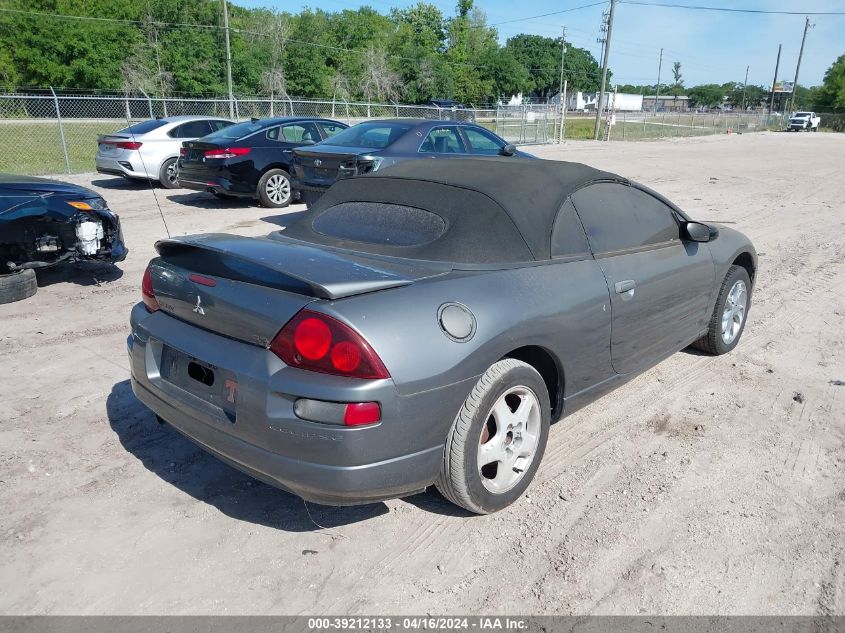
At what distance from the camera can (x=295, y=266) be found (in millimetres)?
2891

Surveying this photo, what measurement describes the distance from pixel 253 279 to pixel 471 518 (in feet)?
4.98

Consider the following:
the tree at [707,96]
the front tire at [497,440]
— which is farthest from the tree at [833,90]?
the front tire at [497,440]

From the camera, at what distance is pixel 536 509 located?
3.27m

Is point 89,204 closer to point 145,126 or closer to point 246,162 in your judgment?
point 246,162

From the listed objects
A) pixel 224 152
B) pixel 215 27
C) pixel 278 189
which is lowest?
pixel 278 189

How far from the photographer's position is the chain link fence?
746 inches

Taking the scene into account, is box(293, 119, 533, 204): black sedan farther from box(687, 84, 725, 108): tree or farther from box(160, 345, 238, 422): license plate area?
box(687, 84, 725, 108): tree

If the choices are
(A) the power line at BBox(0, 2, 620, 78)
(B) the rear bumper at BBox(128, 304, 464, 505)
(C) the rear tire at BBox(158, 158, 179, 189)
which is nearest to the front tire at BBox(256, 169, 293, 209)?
(C) the rear tire at BBox(158, 158, 179, 189)

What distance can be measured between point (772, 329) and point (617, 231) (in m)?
2.89

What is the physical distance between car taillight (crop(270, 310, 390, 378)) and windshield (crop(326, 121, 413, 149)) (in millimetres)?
7502

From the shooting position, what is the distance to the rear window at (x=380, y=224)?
11.4 ft

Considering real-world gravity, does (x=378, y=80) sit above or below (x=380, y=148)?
above

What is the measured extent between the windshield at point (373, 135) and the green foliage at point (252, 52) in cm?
4167

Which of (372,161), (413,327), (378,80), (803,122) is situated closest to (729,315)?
(413,327)
